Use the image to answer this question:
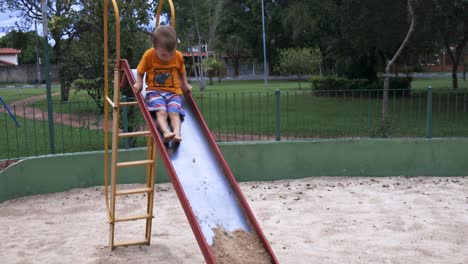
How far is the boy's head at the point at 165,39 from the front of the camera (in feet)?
14.0

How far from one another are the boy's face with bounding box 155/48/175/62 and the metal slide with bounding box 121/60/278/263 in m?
0.39

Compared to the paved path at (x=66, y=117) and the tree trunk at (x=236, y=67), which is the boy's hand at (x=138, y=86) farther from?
the tree trunk at (x=236, y=67)

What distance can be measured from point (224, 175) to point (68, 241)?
7.83 feet

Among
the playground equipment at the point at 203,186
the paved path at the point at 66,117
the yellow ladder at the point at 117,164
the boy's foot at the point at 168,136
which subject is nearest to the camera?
the playground equipment at the point at 203,186

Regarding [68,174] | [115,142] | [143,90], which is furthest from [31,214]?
[143,90]

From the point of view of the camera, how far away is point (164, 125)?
14.0 feet

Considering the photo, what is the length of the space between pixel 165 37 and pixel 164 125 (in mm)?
730

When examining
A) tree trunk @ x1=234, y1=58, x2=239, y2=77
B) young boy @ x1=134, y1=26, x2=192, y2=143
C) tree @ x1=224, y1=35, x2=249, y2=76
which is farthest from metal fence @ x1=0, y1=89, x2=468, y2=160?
tree trunk @ x1=234, y1=58, x2=239, y2=77

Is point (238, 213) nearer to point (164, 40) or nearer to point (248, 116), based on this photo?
point (164, 40)

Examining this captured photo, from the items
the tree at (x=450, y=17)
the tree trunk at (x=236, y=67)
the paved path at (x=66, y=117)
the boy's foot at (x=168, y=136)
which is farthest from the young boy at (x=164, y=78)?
the tree trunk at (x=236, y=67)

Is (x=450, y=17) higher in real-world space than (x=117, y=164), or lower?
higher

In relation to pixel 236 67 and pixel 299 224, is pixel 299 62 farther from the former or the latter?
pixel 236 67

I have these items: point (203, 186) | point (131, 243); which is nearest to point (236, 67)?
point (131, 243)

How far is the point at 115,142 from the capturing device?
5.02 metres
